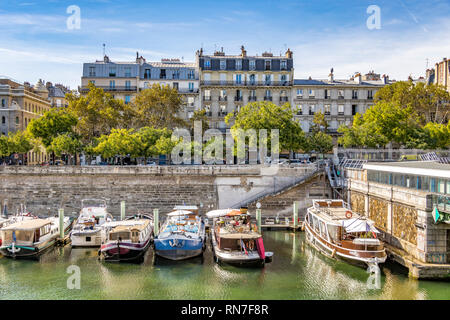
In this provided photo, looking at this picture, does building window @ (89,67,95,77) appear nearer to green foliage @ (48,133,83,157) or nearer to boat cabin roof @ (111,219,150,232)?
green foliage @ (48,133,83,157)

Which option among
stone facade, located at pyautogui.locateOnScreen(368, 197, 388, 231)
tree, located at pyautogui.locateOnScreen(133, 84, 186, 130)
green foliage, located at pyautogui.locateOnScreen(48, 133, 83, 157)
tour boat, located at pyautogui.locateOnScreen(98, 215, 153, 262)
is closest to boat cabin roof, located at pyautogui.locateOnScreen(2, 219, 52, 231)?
tour boat, located at pyautogui.locateOnScreen(98, 215, 153, 262)

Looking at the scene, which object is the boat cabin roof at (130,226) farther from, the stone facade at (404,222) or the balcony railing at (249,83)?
the balcony railing at (249,83)

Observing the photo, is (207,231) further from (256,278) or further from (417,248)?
(417,248)

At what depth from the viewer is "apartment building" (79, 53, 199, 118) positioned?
5381cm

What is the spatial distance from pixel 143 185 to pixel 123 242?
12.2m

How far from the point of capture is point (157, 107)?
1864 inches

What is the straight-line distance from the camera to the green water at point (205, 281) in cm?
1967

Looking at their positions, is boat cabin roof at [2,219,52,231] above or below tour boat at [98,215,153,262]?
above

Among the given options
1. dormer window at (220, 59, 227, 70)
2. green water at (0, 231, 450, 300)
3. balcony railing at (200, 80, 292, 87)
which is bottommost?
green water at (0, 231, 450, 300)

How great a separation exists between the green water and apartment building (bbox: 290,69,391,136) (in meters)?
33.7

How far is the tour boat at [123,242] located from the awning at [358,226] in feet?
37.7

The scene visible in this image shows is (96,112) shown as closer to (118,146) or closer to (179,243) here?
(118,146)
